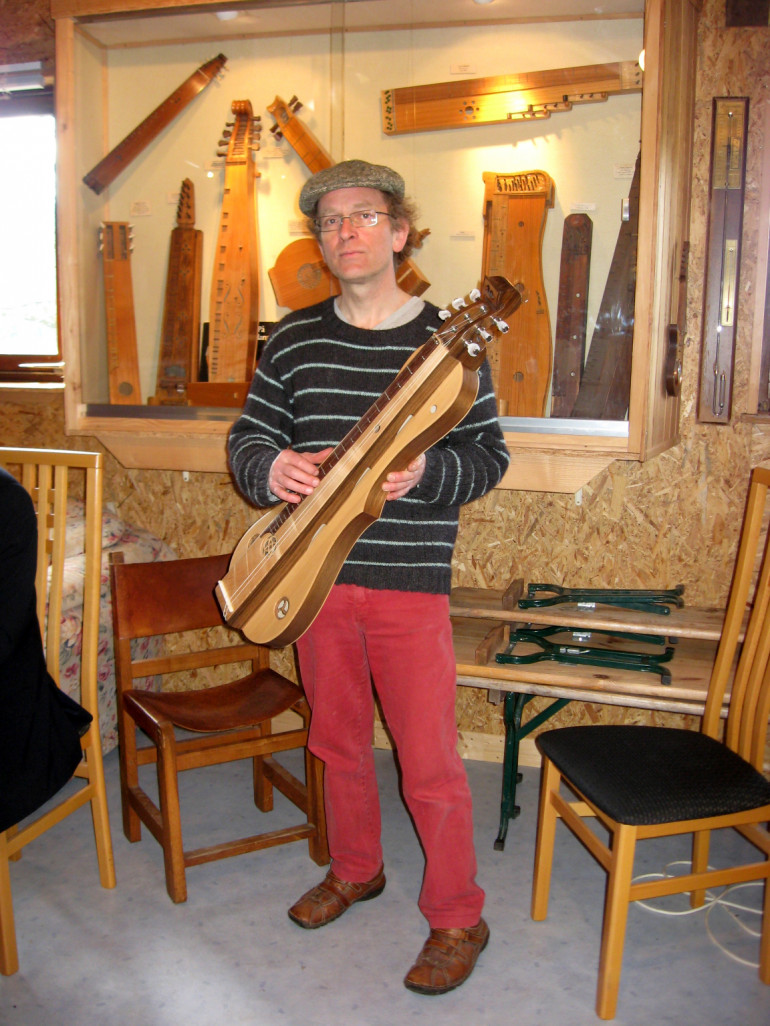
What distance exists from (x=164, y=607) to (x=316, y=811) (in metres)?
0.66

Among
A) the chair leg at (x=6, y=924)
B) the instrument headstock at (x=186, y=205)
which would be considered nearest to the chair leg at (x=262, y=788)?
the chair leg at (x=6, y=924)

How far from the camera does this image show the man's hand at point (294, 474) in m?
1.56

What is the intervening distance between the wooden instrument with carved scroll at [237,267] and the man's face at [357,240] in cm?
95

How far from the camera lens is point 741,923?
189 centimetres

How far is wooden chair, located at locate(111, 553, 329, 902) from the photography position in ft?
6.38

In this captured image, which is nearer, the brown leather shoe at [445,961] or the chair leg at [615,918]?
the chair leg at [615,918]

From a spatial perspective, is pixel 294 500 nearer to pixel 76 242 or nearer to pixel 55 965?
pixel 55 965

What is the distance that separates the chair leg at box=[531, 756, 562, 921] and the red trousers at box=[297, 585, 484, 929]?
23 cm

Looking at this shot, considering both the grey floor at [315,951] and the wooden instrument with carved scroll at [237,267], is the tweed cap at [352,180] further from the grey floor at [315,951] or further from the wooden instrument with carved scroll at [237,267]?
the grey floor at [315,951]

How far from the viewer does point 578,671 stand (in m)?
2.12

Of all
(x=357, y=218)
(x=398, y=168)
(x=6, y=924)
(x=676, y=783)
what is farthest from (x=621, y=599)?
(x=6, y=924)

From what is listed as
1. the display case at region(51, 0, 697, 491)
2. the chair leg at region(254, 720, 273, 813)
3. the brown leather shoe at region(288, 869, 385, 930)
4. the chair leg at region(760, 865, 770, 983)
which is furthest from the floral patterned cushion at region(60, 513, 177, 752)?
the chair leg at region(760, 865, 770, 983)

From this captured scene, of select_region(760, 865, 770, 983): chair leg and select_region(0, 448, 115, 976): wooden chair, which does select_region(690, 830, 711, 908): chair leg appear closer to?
select_region(760, 865, 770, 983): chair leg

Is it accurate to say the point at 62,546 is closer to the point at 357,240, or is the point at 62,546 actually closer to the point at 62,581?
the point at 62,581
